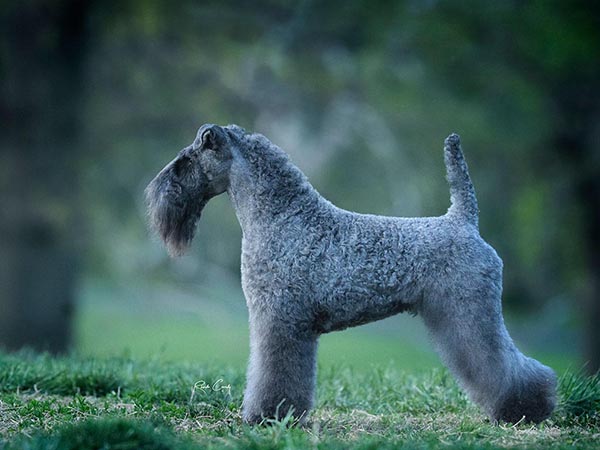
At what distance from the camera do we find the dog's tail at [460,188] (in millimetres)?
4609

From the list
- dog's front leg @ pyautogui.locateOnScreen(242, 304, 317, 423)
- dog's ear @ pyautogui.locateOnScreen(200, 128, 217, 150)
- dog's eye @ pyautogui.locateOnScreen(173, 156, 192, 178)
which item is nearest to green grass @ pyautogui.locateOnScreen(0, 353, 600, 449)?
dog's front leg @ pyautogui.locateOnScreen(242, 304, 317, 423)

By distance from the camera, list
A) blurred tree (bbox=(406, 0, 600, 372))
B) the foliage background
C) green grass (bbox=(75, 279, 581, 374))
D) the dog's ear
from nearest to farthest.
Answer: the dog's ear → blurred tree (bbox=(406, 0, 600, 372)) → the foliage background → green grass (bbox=(75, 279, 581, 374))

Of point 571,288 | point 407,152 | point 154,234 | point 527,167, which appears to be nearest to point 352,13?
point 407,152

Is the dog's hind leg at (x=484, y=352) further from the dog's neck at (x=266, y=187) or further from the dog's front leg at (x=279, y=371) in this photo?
the dog's neck at (x=266, y=187)

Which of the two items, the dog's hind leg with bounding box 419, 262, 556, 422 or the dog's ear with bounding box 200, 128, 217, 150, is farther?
the dog's ear with bounding box 200, 128, 217, 150

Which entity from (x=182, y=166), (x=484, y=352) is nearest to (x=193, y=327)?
(x=182, y=166)

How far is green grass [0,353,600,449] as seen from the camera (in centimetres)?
373

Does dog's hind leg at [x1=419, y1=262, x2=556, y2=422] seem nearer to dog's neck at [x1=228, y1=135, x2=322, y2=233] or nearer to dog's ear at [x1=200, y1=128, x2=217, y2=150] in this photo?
dog's neck at [x1=228, y1=135, x2=322, y2=233]

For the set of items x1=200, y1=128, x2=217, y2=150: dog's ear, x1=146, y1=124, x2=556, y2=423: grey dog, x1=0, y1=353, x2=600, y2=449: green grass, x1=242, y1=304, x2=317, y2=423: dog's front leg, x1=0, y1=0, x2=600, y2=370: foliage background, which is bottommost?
x1=0, y1=353, x2=600, y2=449: green grass

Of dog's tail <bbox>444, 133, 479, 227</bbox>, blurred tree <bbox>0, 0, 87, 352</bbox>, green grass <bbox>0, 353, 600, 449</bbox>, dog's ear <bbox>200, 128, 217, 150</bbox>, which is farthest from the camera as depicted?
blurred tree <bbox>0, 0, 87, 352</bbox>

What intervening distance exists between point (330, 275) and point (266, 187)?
2.12 ft

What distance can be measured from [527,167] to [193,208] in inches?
288

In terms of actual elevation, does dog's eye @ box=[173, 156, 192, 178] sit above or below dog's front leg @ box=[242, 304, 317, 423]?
above

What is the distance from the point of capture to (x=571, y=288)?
14.6 meters
